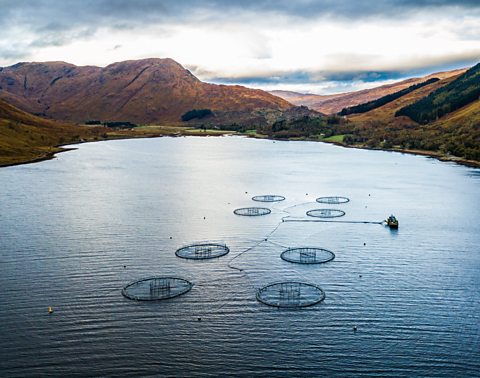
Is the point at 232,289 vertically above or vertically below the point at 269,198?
below

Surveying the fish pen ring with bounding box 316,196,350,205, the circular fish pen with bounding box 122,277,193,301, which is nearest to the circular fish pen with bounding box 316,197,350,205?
the fish pen ring with bounding box 316,196,350,205

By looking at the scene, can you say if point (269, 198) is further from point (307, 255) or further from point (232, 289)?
point (232, 289)

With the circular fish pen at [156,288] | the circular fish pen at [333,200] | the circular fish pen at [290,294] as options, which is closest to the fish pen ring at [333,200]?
the circular fish pen at [333,200]

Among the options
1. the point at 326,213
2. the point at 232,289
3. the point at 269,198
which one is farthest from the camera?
the point at 269,198

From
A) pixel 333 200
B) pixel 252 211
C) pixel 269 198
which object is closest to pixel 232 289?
pixel 252 211

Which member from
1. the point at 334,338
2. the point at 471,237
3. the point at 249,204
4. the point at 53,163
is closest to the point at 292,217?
the point at 249,204

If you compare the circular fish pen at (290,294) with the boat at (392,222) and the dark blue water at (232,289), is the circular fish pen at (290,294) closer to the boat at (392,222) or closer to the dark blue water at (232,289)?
the dark blue water at (232,289)

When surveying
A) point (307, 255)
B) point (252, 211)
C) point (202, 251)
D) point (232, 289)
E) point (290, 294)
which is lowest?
point (232, 289)
